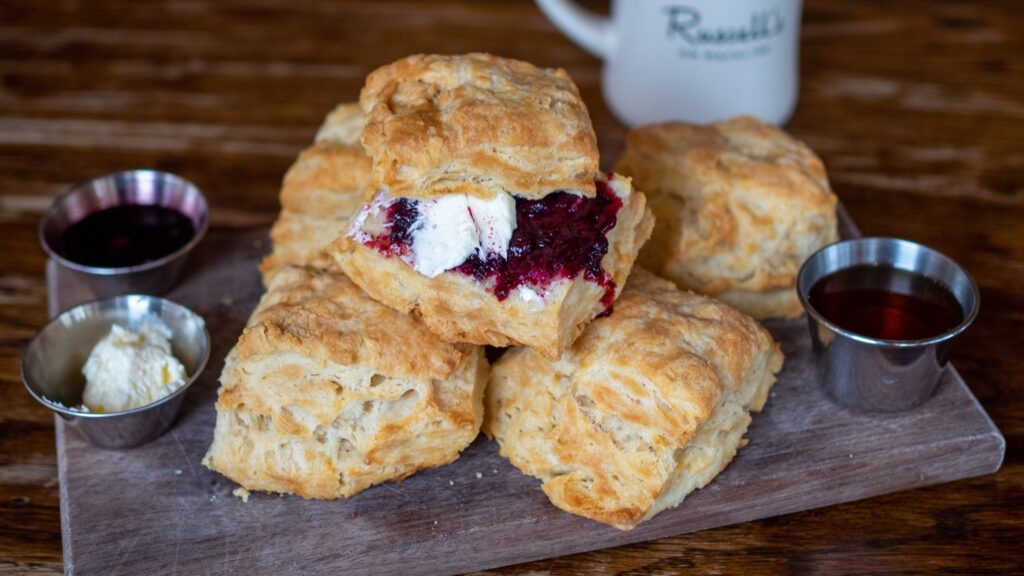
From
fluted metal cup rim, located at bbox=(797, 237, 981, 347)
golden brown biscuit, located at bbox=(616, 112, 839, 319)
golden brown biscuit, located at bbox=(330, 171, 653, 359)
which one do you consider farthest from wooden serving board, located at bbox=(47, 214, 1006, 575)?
golden brown biscuit, located at bbox=(330, 171, 653, 359)

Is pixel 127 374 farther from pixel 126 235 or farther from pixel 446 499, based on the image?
pixel 446 499

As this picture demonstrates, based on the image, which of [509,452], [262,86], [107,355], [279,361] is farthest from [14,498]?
[262,86]

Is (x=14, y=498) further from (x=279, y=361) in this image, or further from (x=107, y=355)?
(x=279, y=361)

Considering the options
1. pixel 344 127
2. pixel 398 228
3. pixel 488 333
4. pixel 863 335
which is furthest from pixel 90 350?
pixel 863 335

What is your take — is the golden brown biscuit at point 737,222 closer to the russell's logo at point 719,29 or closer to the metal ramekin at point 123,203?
the russell's logo at point 719,29

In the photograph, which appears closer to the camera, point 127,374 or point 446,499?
point 446,499

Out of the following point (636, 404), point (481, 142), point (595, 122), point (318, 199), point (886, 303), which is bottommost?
point (595, 122)
